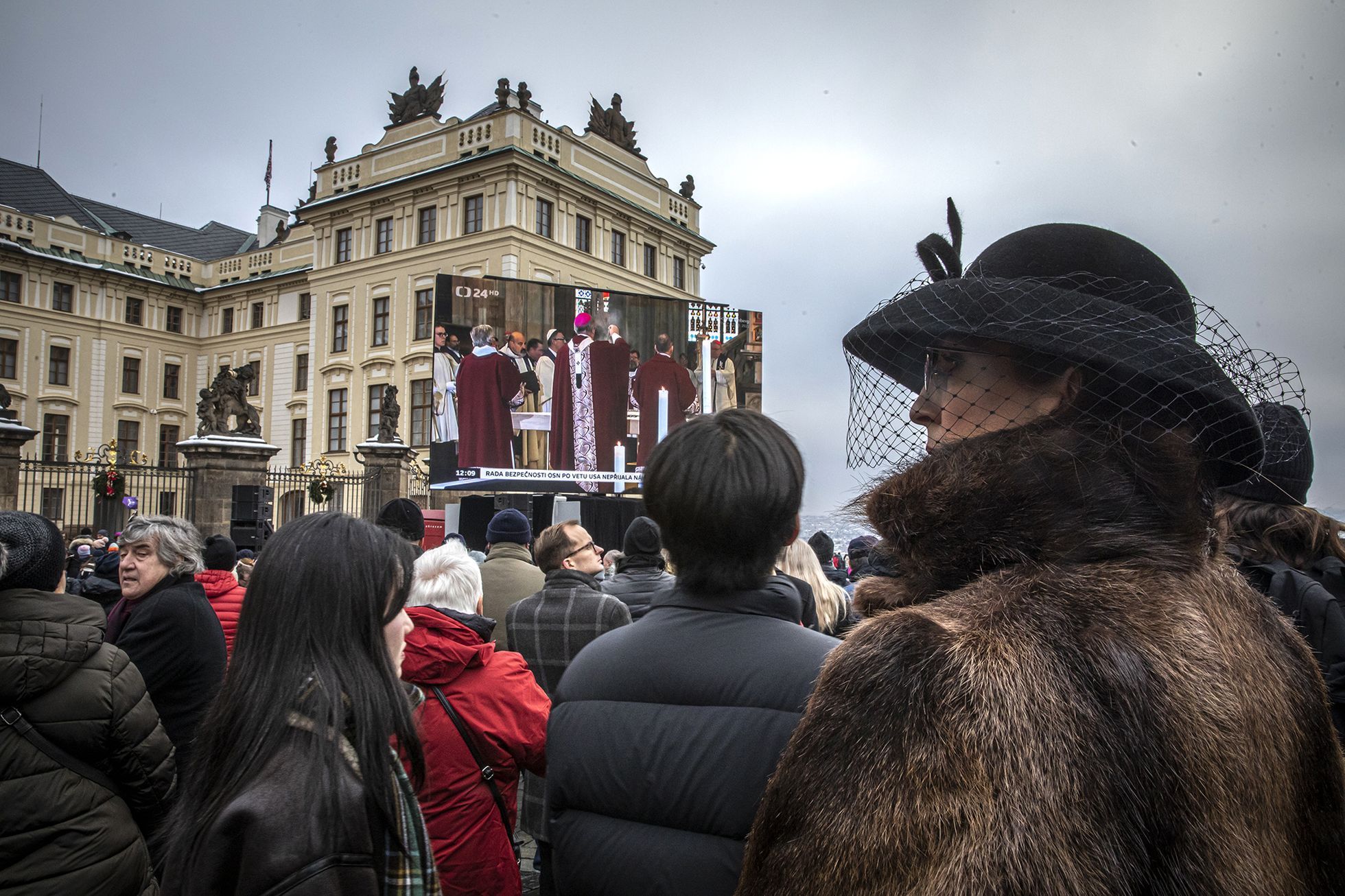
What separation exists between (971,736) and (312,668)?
110 centimetres

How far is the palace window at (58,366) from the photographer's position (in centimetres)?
3453

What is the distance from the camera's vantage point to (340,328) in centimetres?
3122

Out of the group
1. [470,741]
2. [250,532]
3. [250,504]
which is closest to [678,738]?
[470,741]

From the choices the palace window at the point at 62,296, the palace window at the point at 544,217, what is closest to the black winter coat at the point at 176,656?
the palace window at the point at 544,217

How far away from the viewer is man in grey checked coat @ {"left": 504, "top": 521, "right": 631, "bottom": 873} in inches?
150

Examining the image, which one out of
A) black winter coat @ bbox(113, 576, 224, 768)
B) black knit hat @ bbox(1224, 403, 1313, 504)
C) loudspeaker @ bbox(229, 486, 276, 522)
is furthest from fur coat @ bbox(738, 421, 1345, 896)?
loudspeaker @ bbox(229, 486, 276, 522)

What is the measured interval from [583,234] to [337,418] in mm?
11333

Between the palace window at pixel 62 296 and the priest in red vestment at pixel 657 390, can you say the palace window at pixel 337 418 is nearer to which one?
the palace window at pixel 62 296

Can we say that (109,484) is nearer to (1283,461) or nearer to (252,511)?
(252,511)

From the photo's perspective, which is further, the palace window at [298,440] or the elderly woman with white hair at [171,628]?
the palace window at [298,440]

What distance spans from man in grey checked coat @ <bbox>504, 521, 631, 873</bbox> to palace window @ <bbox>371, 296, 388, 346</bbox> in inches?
1099

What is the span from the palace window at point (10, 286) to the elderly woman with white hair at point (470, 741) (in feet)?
133

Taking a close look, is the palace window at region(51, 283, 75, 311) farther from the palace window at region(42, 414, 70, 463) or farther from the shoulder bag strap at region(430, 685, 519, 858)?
the shoulder bag strap at region(430, 685, 519, 858)

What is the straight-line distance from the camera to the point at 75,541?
1095 cm
